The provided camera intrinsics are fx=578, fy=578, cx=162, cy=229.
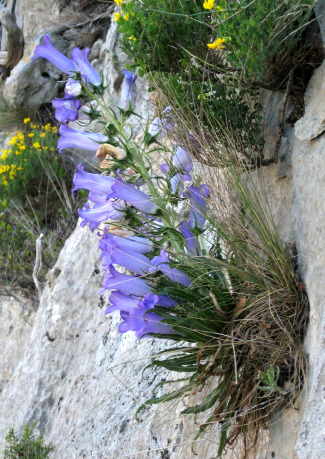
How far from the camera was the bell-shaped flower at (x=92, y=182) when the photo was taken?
1.99m

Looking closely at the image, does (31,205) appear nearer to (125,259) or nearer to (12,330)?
(12,330)

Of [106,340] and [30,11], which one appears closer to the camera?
[106,340]

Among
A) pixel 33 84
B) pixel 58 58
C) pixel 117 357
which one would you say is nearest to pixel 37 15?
pixel 33 84

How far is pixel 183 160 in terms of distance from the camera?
2.16 metres

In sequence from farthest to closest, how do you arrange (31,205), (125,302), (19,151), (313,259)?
(19,151) → (31,205) → (125,302) → (313,259)

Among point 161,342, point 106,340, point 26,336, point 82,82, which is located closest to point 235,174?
point 82,82

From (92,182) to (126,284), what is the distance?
38 centimetres

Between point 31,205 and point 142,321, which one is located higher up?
point 142,321

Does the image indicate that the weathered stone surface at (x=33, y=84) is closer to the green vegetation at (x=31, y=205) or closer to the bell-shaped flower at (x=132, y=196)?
the green vegetation at (x=31, y=205)

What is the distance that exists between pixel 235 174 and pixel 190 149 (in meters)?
0.22

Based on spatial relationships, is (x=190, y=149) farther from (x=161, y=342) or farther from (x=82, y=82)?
(x=161, y=342)

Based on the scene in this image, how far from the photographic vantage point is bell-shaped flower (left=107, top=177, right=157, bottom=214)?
1.91 metres

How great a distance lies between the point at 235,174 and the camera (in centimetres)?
199

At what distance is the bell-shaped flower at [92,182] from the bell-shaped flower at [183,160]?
0.93 ft
